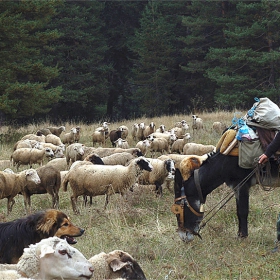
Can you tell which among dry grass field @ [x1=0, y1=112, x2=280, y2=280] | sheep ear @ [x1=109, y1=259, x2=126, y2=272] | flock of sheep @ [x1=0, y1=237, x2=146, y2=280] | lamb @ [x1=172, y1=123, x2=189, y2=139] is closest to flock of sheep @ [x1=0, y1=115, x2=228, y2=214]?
dry grass field @ [x1=0, y1=112, x2=280, y2=280]

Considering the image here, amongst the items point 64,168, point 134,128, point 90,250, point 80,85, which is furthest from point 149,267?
point 80,85

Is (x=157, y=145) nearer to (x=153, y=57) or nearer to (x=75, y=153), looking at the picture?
(x=75, y=153)

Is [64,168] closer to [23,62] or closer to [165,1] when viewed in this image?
[23,62]

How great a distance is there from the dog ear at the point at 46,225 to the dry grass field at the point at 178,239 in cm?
112

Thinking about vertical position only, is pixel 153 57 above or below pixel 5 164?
above

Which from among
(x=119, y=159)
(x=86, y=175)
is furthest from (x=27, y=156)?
(x=86, y=175)

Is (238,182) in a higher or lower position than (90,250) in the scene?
higher

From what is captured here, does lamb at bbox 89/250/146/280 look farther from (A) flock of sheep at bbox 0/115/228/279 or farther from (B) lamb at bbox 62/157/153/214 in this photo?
(B) lamb at bbox 62/157/153/214

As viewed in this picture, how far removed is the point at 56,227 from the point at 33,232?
0.29 meters

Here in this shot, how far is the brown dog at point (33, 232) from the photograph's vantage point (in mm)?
6254

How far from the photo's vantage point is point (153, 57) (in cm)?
3644

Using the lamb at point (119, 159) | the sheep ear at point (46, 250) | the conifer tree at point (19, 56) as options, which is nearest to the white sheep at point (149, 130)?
the conifer tree at point (19, 56)

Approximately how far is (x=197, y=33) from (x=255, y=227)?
2967 centimetres

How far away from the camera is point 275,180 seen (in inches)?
273
